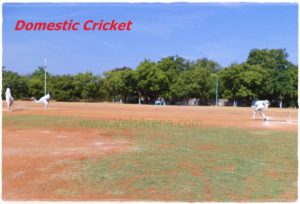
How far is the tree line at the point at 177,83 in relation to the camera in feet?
155

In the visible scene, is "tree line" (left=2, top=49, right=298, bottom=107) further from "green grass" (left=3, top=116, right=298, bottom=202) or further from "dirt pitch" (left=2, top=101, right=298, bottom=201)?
"green grass" (left=3, top=116, right=298, bottom=202)

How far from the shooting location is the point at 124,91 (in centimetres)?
5578

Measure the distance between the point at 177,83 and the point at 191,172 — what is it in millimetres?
45217

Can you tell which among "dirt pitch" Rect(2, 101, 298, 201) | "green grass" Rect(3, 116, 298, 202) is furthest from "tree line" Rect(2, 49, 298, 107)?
"green grass" Rect(3, 116, 298, 202)

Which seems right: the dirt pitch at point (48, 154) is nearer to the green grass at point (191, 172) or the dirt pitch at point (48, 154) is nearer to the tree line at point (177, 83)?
the green grass at point (191, 172)

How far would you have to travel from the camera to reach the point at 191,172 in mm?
7270

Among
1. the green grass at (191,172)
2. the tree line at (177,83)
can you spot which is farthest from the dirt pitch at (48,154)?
the tree line at (177,83)

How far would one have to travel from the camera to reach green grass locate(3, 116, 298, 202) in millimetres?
6004

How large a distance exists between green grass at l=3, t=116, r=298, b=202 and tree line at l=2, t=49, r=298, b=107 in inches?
1478

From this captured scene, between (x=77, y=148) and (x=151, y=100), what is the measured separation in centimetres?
4644

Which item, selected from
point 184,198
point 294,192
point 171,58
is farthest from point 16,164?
point 171,58

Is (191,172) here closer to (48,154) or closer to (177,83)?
(48,154)

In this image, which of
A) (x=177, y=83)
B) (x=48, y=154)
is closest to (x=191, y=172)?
(x=48, y=154)

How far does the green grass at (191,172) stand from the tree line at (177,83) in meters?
37.5
